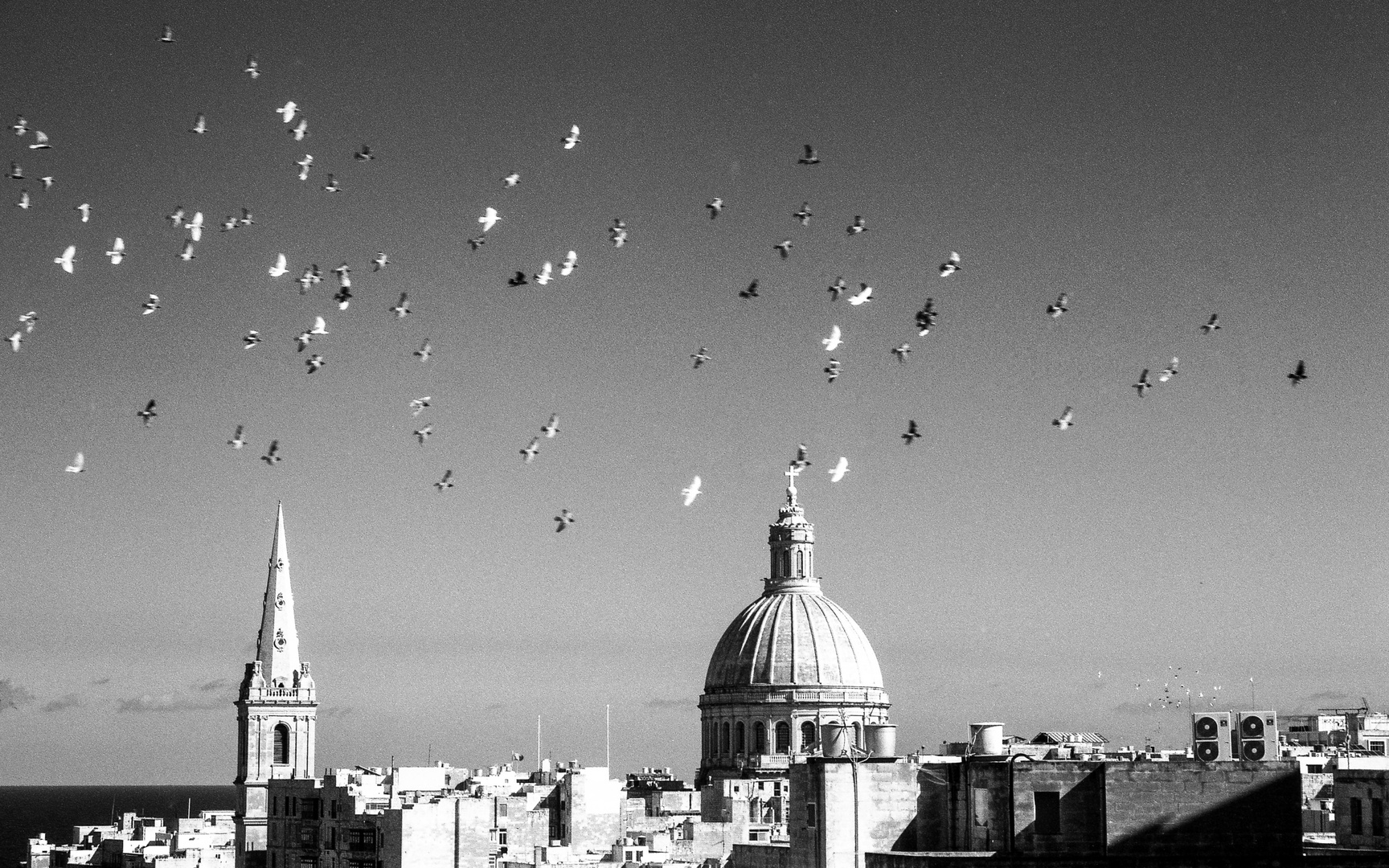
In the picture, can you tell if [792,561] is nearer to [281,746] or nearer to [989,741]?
[281,746]

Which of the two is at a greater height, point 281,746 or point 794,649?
point 794,649

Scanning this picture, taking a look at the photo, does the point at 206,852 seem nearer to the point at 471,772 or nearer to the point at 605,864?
the point at 471,772

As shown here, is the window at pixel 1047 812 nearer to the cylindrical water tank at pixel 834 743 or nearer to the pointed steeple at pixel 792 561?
the cylindrical water tank at pixel 834 743

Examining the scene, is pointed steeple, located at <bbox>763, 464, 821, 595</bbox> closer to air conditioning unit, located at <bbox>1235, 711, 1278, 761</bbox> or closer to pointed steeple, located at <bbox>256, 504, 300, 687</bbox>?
pointed steeple, located at <bbox>256, 504, 300, 687</bbox>

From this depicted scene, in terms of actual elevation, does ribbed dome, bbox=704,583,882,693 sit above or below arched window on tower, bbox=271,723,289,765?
above

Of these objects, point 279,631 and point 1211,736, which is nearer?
point 1211,736

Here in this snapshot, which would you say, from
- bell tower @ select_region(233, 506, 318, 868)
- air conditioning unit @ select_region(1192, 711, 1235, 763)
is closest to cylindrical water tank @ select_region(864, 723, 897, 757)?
air conditioning unit @ select_region(1192, 711, 1235, 763)

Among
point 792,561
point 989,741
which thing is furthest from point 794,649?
point 989,741
